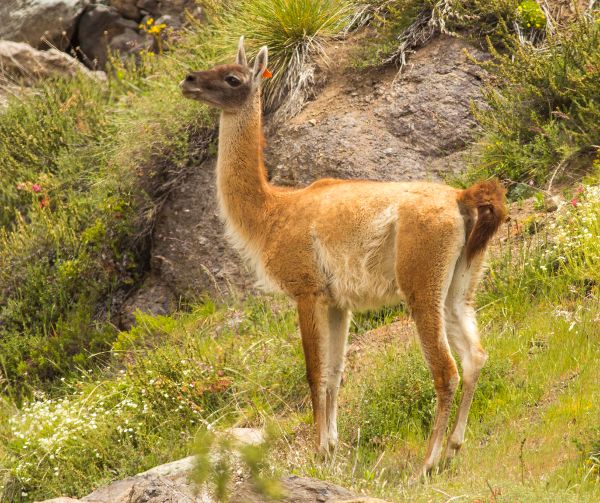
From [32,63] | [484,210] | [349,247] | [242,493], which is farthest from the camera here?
[32,63]

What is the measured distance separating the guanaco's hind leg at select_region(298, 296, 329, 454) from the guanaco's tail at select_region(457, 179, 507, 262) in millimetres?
1218

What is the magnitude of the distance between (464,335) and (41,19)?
11.3m

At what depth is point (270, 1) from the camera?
1210 centimetres

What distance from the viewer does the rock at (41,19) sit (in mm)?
16219

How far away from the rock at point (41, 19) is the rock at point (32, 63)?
0.73 metres

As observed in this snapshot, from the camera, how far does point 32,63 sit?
15289 millimetres

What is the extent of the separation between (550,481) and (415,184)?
226 centimetres

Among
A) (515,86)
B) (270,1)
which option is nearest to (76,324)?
(270,1)

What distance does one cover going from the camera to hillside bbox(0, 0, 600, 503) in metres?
7.54

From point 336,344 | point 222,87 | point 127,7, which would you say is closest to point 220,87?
point 222,87

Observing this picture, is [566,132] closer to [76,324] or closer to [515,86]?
[515,86]

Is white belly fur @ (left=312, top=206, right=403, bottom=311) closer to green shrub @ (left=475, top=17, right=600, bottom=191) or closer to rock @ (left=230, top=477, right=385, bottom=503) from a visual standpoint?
rock @ (left=230, top=477, right=385, bottom=503)

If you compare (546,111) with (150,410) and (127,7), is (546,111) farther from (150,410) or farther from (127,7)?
(127,7)

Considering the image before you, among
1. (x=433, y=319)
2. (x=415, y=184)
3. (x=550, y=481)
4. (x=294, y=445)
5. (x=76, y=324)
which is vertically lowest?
(x=76, y=324)
